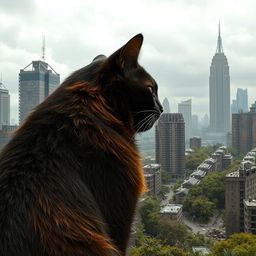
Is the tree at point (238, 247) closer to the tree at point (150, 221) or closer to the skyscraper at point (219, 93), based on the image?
the tree at point (150, 221)

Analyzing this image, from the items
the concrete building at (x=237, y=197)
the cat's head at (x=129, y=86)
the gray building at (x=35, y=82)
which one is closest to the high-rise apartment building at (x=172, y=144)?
the gray building at (x=35, y=82)

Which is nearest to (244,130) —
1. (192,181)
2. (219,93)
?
(192,181)

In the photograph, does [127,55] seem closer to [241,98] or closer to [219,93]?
[219,93]

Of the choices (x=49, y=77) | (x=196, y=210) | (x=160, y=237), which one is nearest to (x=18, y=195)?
(x=160, y=237)

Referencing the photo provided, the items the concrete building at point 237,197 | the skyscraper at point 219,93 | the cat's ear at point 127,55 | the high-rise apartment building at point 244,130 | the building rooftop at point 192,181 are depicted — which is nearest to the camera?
the cat's ear at point 127,55

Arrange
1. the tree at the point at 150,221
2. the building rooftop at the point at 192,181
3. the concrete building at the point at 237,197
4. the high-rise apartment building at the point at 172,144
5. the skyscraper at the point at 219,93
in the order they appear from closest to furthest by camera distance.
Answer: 1. the concrete building at the point at 237,197
2. the tree at the point at 150,221
3. the building rooftop at the point at 192,181
4. the high-rise apartment building at the point at 172,144
5. the skyscraper at the point at 219,93

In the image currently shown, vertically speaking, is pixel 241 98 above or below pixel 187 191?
above

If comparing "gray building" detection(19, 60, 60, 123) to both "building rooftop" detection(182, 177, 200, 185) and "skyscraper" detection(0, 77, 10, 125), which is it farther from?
"building rooftop" detection(182, 177, 200, 185)

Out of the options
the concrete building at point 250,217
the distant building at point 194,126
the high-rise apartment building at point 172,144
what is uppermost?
the distant building at point 194,126
